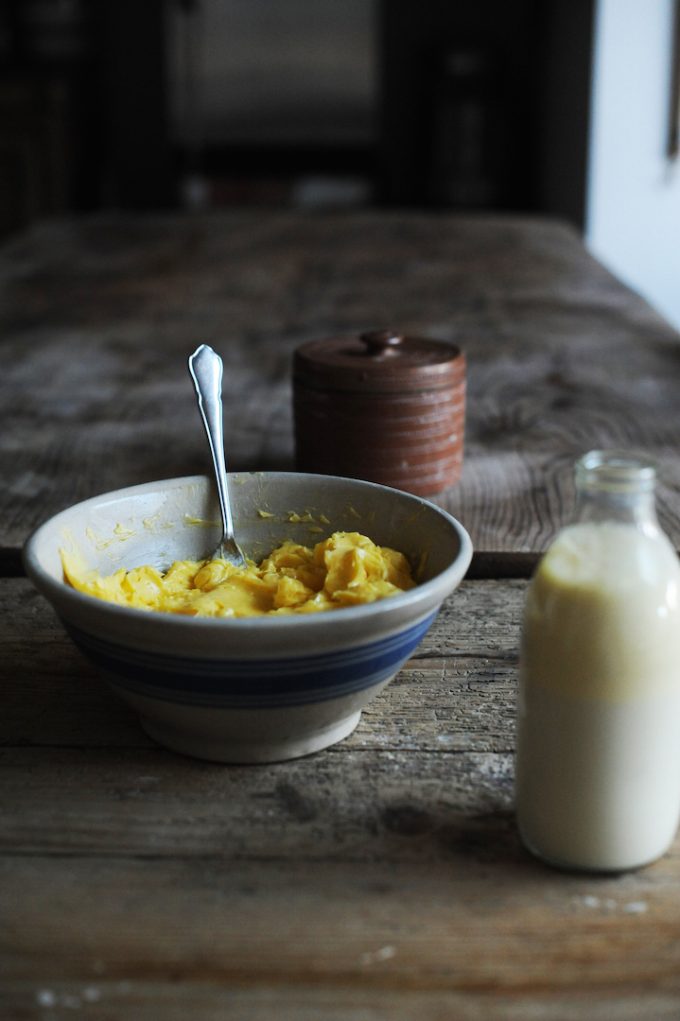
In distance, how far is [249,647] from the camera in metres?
0.62

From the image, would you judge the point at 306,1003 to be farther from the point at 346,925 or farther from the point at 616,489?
the point at 616,489

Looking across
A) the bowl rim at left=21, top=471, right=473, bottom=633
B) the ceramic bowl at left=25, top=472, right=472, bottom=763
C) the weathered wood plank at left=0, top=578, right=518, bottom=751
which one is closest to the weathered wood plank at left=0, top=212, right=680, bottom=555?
the weathered wood plank at left=0, top=578, right=518, bottom=751

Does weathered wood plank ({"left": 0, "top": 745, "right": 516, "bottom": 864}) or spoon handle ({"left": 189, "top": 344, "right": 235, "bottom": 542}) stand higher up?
spoon handle ({"left": 189, "top": 344, "right": 235, "bottom": 542})

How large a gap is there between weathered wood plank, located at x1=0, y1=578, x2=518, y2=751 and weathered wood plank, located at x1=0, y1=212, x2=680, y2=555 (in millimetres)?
134

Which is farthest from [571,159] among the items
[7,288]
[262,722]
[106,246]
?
[262,722]

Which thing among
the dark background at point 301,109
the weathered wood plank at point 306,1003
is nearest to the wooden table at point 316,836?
the weathered wood plank at point 306,1003

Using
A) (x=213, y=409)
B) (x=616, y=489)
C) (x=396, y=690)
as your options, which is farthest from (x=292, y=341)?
(x=616, y=489)

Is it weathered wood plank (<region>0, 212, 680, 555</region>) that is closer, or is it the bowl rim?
the bowl rim

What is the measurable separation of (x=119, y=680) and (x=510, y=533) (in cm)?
51

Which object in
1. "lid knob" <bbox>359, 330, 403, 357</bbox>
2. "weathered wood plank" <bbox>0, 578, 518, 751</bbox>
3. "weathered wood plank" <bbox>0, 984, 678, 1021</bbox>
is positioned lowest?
"weathered wood plank" <bbox>0, 578, 518, 751</bbox>

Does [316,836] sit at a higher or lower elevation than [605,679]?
lower

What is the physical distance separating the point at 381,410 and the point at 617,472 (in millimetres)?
573

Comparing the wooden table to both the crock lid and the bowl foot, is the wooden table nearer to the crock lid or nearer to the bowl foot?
the bowl foot

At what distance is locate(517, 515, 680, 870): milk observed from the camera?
58cm
